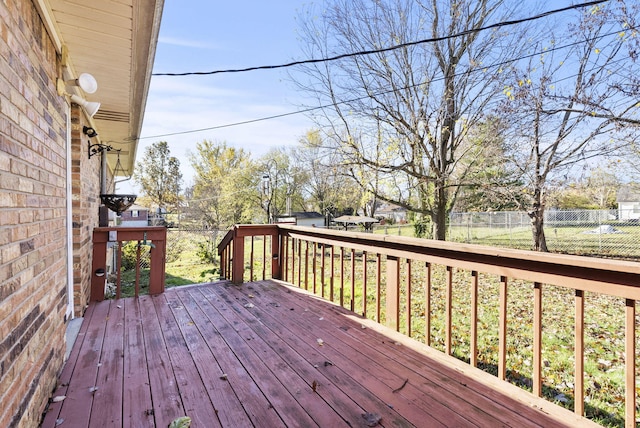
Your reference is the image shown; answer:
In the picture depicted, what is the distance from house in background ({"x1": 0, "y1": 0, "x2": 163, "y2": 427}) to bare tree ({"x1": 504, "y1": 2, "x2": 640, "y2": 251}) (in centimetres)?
632

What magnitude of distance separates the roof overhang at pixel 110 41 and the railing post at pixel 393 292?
237 cm

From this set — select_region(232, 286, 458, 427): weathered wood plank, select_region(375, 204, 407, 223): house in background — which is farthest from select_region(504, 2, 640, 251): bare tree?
select_region(375, 204, 407, 223): house in background

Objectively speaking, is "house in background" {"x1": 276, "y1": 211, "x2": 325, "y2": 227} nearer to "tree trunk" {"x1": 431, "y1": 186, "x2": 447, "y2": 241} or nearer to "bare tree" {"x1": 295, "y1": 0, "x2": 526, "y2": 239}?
"tree trunk" {"x1": 431, "y1": 186, "x2": 447, "y2": 241}

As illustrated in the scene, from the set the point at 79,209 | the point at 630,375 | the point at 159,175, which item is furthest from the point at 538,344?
the point at 159,175

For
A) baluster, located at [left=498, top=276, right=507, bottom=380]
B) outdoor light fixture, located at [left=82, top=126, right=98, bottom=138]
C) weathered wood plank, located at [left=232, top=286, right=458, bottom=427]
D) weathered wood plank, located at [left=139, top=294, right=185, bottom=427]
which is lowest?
weathered wood plank, located at [left=139, top=294, right=185, bottom=427]

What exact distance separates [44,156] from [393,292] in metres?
2.52

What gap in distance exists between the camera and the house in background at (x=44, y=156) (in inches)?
48.0

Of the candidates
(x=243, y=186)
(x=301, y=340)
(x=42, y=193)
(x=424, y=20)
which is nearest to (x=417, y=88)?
(x=424, y=20)

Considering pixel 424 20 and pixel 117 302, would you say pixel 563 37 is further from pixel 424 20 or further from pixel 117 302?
pixel 117 302

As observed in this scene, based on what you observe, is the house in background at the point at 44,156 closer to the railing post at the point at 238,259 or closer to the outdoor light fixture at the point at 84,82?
the outdoor light fixture at the point at 84,82

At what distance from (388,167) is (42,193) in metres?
6.73

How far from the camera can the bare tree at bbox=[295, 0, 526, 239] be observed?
23.8ft

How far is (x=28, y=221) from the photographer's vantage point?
4.77ft

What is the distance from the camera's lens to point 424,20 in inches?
293
